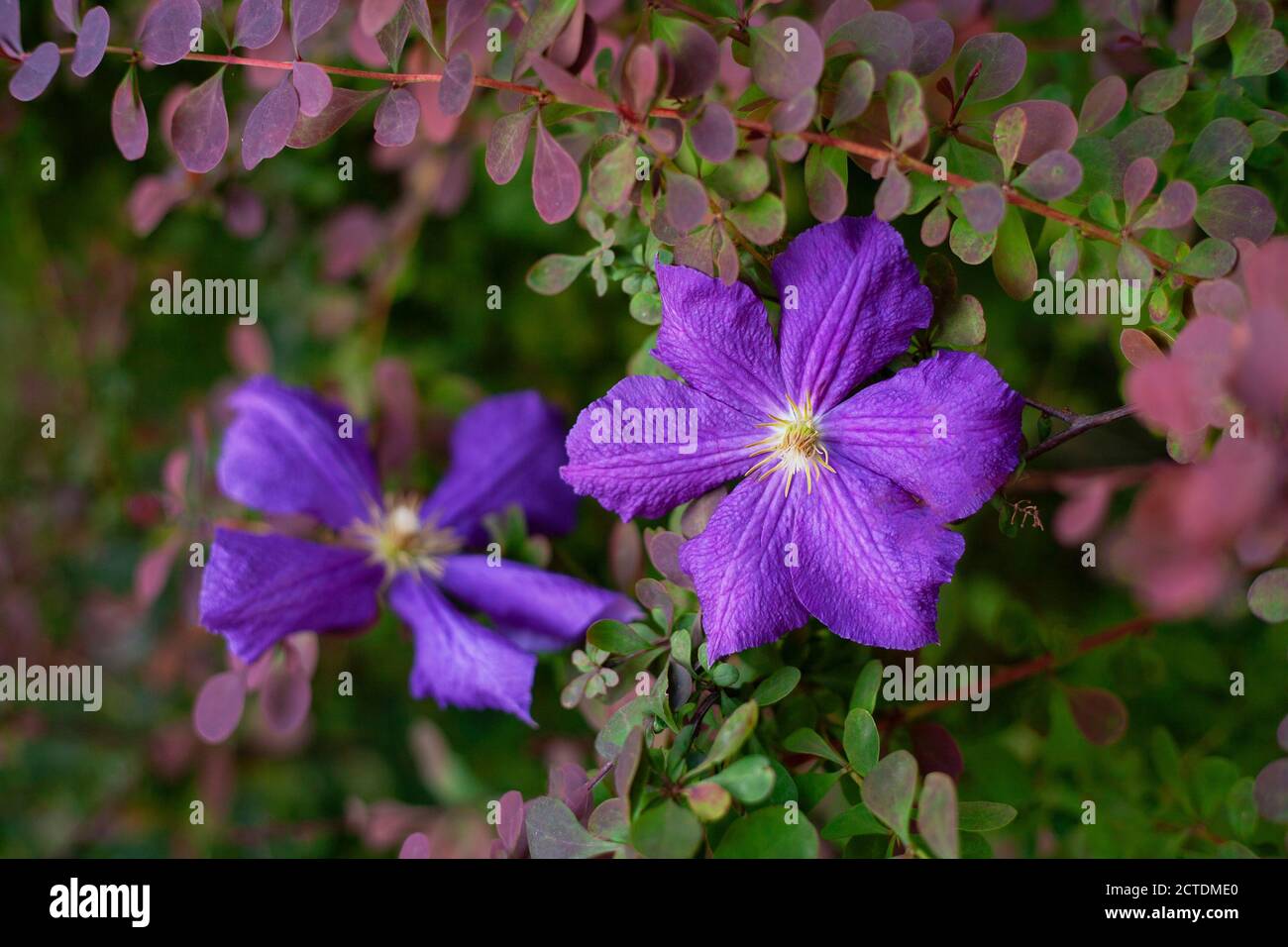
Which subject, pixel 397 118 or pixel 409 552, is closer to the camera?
pixel 397 118

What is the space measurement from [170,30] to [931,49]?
521mm

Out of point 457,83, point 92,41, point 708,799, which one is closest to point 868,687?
point 708,799

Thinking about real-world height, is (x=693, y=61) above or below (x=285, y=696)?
above

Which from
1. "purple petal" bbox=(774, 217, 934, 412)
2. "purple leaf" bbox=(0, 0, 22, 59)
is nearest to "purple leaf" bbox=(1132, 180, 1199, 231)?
"purple petal" bbox=(774, 217, 934, 412)

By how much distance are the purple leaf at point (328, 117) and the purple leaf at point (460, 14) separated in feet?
0.23

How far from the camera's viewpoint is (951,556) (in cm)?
58

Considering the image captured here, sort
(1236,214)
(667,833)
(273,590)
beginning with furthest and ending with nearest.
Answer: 1. (273,590)
2. (1236,214)
3. (667,833)

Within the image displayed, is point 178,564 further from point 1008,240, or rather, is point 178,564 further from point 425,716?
point 1008,240

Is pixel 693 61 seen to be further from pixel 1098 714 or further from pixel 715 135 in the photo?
pixel 1098 714

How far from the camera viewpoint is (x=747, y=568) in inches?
23.9

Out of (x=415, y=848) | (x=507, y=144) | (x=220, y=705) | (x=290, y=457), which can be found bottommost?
(x=415, y=848)

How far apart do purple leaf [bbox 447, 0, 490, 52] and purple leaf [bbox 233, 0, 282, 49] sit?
13 cm
